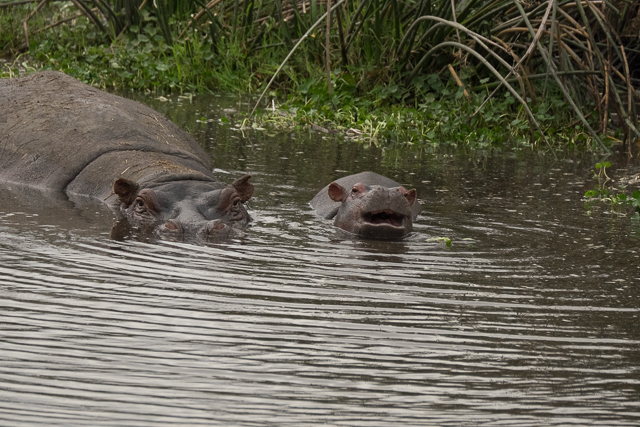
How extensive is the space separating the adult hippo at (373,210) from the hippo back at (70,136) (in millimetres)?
1230

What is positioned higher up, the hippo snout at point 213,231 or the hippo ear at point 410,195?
the hippo ear at point 410,195

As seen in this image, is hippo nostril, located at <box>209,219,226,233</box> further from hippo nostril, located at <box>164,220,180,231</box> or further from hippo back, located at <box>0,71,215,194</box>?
hippo back, located at <box>0,71,215,194</box>

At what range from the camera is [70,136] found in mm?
8281

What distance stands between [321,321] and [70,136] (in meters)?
4.51

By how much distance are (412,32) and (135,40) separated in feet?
14.7

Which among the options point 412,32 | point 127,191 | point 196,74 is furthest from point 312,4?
point 127,191

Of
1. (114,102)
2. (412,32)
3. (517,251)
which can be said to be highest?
(412,32)

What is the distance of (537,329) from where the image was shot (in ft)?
14.3

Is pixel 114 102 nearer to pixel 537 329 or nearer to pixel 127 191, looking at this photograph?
pixel 127 191

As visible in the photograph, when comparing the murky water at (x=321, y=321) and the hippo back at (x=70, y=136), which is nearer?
the murky water at (x=321, y=321)

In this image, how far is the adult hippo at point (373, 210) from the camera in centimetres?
648

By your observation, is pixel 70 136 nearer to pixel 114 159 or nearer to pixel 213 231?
pixel 114 159

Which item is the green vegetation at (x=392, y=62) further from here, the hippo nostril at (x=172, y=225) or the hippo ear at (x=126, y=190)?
the hippo nostril at (x=172, y=225)

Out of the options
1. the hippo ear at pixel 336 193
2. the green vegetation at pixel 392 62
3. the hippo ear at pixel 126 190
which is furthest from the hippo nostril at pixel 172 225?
the green vegetation at pixel 392 62
